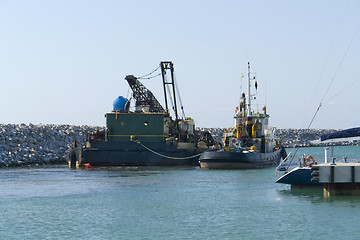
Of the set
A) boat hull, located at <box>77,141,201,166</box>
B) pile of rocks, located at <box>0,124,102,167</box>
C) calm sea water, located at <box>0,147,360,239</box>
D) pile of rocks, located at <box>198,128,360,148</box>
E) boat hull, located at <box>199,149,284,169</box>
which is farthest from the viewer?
pile of rocks, located at <box>198,128,360,148</box>

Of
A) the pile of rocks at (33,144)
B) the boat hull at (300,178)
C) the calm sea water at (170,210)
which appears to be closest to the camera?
the calm sea water at (170,210)

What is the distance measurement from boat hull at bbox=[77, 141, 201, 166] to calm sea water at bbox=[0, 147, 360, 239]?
13.0 metres

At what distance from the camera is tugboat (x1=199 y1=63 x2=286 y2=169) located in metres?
57.6

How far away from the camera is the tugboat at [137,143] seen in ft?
203

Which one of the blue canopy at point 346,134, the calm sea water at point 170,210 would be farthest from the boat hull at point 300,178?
the blue canopy at point 346,134

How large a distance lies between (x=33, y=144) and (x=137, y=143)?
22632 mm

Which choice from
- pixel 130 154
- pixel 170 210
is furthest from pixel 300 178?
pixel 130 154

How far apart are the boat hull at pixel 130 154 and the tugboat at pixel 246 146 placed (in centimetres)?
465

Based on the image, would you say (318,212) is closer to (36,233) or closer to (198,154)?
(36,233)

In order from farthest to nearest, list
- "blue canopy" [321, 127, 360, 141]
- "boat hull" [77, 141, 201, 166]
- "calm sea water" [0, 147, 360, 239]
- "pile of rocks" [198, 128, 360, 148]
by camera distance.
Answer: "pile of rocks" [198, 128, 360, 148]
"boat hull" [77, 141, 201, 166]
"blue canopy" [321, 127, 360, 141]
"calm sea water" [0, 147, 360, 239]

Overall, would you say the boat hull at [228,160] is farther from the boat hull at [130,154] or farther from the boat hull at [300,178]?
the boat hull at [300,178]

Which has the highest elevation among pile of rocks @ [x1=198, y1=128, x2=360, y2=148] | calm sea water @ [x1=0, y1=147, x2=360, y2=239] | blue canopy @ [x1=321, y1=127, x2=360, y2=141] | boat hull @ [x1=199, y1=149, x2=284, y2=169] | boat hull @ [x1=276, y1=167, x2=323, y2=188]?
pile of rocks @ [x1=198, y1=128, x2=360, y2=148]

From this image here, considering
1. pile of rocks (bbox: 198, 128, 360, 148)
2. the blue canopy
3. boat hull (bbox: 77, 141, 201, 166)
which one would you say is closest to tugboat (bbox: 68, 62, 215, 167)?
boat hull (bbox: 77, 141, 201, 166)

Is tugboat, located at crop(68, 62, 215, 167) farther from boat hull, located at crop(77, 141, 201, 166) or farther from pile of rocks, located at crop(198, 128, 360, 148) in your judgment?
pile of rocks, located at crop(198, 128, 360, 148)
